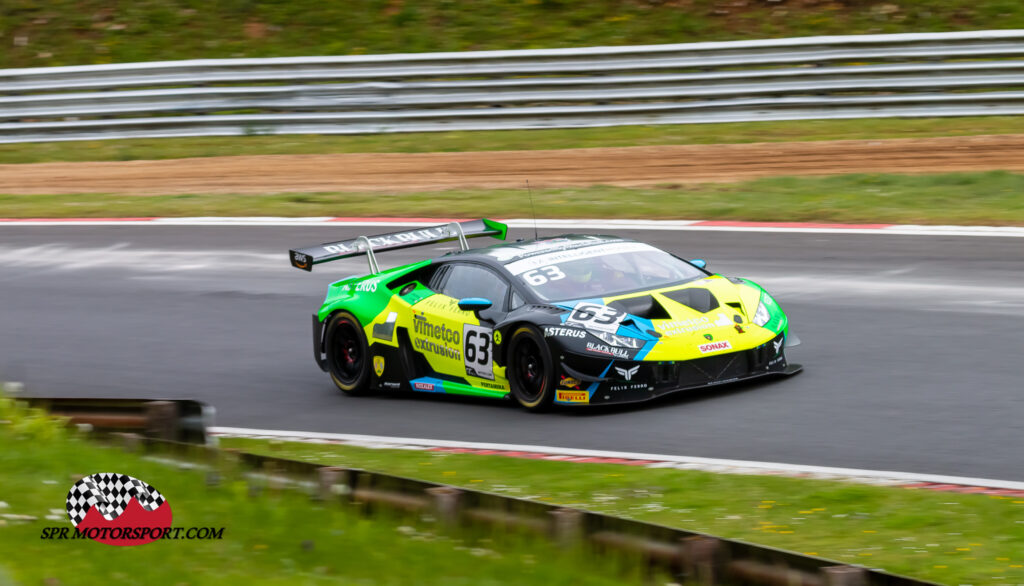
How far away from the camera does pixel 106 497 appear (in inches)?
258

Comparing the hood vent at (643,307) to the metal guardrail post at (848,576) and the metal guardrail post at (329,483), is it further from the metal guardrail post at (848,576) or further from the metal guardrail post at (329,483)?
the metal guardrail post at (848,576)

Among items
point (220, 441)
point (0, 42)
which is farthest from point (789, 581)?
point (0, 42)

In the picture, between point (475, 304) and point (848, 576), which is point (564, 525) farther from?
point (475, 304)

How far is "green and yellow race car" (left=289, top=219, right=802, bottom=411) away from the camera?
33.6ft

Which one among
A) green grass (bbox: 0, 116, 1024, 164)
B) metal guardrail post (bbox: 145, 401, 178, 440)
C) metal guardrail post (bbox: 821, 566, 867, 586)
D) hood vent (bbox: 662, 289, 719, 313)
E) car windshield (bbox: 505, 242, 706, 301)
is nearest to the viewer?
metal guardrail post (bbox: 821, 566, 867, 586)

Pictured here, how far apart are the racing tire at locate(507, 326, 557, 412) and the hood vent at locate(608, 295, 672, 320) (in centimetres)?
63

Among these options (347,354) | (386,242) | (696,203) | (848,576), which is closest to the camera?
(848,576)

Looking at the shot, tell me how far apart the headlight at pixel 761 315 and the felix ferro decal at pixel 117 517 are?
5.18 metres

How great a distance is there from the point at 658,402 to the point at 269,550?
4.69 m

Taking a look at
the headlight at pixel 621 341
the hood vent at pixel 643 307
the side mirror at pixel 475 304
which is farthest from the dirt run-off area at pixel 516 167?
the headlight at pixel 621 341

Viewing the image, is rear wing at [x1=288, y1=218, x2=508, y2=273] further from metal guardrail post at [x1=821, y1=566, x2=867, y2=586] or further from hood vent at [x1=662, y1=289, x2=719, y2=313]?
metal guardrail post at [x1=821, y1=566, x2=867, y2=586]

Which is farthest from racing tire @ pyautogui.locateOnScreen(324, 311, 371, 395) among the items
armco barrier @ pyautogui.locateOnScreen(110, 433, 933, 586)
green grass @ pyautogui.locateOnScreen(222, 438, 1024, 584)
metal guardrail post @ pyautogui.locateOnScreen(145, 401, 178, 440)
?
armco barrier @ pyautogui.locateOnScreen(110, 433, 933, 586)

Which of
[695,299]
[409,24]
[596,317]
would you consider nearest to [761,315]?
[695,299]

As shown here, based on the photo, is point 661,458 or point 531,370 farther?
point 531,370
